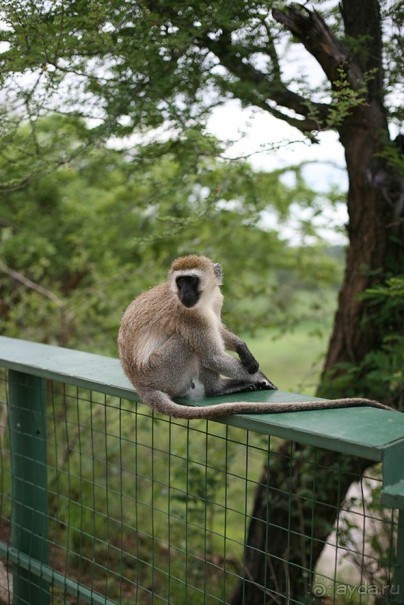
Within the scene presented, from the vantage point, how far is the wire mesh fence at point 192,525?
271cm

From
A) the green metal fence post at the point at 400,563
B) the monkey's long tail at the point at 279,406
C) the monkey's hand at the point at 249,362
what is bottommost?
the green metal fence post at the point at 400,563

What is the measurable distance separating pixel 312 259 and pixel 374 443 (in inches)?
223

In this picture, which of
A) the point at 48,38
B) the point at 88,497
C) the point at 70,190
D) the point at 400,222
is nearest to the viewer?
the point at 48,38

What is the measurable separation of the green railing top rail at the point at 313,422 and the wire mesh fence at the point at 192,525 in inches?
5.3

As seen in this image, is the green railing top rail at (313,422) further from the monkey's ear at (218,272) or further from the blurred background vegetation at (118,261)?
the blurred background vegetation at (118,261)

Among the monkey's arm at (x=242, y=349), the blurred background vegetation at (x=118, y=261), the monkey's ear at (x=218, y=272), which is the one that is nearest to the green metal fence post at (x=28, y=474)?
the monkey's arm at (x=242, y=349)

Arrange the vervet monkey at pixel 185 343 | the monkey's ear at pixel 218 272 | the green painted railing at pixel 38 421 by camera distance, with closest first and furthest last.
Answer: the green painted railing at pixel 38 421
the vervet monkey at pixel 185 343
the monkey's ear at pixel 218 272

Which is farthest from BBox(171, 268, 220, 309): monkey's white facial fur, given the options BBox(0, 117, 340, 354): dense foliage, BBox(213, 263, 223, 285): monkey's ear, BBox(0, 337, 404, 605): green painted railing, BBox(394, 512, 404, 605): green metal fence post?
BBox(0, 117, 340, 354): dense foliage

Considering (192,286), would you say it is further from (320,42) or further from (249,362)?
(320,42)

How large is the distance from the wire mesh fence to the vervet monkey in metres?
0.22

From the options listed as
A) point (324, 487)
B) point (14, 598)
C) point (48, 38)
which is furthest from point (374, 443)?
point (324, 487)

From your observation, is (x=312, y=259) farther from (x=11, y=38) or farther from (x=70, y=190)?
(x=11, y=38)

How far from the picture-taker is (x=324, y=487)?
3.95 metres

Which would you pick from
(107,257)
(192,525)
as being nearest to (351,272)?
(192,525)
